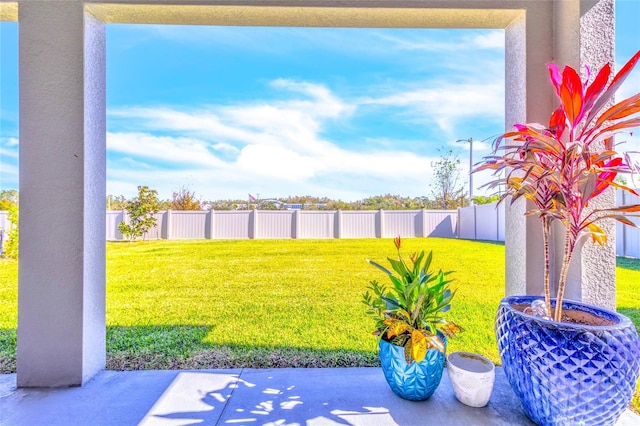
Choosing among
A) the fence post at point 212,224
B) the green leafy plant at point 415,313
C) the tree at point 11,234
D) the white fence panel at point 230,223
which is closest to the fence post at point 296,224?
the white fence panel at point 230,223

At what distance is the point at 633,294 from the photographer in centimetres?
352

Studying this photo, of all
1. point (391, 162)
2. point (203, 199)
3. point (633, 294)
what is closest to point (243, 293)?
point (633, 294)

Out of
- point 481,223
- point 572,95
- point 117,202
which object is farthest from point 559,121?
point 117,202

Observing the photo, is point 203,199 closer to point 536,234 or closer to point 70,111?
point 70,111

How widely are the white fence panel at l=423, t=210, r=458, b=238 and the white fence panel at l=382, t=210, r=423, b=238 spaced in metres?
0.29

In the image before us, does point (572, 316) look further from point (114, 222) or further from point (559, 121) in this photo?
point (114, 222)

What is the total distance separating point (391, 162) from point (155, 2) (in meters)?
8.74

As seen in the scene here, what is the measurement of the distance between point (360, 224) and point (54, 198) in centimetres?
1041

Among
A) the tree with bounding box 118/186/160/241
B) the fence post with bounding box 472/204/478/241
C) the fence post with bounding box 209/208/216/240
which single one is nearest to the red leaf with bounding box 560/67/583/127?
the fence post with bounding box 472/204/478/241

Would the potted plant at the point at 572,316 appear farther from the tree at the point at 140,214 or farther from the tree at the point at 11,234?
the tree at the point at 140,214

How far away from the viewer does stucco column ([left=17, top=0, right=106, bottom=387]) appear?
1.73m

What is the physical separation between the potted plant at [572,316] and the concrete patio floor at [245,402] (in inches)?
13.2

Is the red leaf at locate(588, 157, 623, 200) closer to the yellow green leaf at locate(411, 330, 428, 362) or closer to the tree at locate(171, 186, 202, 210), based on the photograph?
the yellow green leaf at locate(411, 330, 428, 362)

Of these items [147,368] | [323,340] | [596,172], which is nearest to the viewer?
[596,172]
